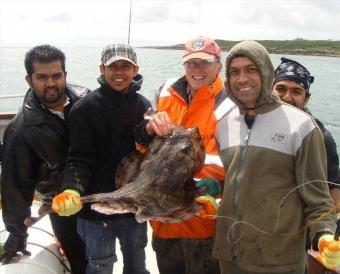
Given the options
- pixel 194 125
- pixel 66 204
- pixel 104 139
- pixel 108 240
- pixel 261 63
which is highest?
pixel 261 63

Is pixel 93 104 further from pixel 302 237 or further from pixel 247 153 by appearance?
pixel 302 237

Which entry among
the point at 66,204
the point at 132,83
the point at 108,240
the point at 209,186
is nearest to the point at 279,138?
the point at 209,186

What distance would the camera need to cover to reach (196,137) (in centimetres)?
311

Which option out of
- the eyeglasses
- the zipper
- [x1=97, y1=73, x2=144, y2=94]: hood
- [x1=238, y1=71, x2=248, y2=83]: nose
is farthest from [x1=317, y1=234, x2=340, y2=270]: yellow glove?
[x1=97, y1=73, x2=144, y2=94]: hood

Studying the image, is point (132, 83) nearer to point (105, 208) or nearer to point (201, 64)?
point (201, 64)

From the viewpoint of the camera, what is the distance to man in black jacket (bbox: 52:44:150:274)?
3.47m

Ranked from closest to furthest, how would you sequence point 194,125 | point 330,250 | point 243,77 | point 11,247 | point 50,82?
point 330,250, point 243,77, point 194,125, point 11,247, point 50,82

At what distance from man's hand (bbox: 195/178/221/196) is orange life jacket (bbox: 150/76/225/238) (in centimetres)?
7

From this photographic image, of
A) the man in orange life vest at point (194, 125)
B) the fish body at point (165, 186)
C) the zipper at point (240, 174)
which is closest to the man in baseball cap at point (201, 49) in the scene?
the man in orange life vest at point (194, 125)

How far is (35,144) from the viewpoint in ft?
11.9

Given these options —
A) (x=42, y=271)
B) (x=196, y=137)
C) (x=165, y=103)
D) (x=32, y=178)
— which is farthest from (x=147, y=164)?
(x=42, y=271)

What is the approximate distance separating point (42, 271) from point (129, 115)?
170 cm

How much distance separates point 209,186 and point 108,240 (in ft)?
3.68

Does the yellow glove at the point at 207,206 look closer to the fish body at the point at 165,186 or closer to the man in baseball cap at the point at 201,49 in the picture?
the fish body at the point at 165,186
